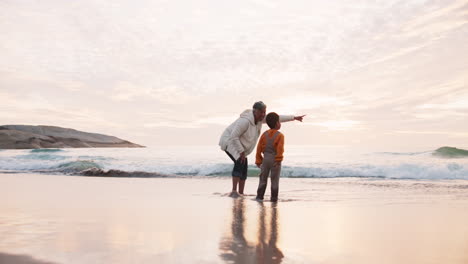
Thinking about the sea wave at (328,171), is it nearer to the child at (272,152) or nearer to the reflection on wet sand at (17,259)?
the child at (272,152)

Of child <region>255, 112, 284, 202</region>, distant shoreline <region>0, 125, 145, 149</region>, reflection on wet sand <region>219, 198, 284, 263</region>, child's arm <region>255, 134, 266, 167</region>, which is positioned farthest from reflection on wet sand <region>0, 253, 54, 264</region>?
distant shoreline <region>0, 125, 145, 149</region>

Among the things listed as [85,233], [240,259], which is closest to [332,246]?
[240,259]

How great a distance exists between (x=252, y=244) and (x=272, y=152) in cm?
381

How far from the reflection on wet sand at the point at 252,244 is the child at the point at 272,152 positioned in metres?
2.20

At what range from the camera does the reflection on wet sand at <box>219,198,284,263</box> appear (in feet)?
9.16

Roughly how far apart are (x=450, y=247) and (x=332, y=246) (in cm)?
92

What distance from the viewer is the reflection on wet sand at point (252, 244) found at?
2791mm

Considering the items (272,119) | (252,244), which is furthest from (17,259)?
(272,119)

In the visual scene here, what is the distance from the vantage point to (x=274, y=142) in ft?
22.9

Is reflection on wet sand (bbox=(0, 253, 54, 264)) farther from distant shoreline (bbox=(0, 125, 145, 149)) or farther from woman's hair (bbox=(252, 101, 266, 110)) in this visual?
distant shoreline (bbox=(0, 125, 145, 149))

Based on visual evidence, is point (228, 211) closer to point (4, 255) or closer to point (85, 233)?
point (85, 233)

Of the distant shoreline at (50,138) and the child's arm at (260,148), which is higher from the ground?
the distant shoreline at (50,138)

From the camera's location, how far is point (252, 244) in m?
3.25

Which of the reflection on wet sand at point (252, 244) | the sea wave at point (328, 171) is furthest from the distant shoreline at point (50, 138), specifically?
the reflection on wet sand at point (252, 244)
